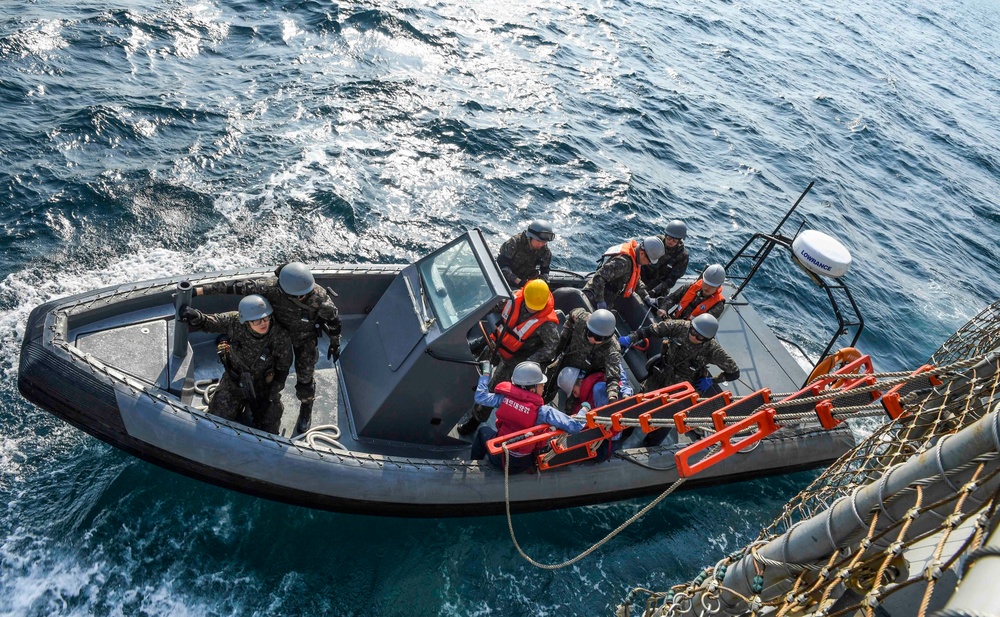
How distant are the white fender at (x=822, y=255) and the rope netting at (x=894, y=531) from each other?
3.43m

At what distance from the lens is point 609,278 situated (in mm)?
8039

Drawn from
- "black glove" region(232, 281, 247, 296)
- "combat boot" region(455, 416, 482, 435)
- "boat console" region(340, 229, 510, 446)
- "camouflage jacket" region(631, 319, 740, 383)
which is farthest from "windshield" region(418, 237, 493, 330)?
"camouflage jacket" region(631, 319, 740, 383)

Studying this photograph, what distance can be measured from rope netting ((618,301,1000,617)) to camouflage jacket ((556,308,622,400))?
2757 mm

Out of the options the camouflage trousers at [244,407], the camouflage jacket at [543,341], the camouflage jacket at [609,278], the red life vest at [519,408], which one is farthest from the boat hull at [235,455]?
the camouflage jacket at [609,278]

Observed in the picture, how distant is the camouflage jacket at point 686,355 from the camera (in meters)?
6.93

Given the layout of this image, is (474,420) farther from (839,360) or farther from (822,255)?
(822,255)

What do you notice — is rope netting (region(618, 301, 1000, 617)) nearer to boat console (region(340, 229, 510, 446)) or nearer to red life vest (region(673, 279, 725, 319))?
boat console (region(340, 229, 510, 446))

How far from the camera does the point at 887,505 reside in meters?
2.85

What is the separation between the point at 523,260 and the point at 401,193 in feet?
13.5

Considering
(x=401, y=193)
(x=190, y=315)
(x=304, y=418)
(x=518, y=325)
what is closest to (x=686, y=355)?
(x=518, y=325)

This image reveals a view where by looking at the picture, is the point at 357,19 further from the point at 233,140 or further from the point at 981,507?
the point at 981,507

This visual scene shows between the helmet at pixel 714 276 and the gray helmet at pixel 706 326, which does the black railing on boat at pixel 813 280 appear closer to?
the helmet at pixel 714 276

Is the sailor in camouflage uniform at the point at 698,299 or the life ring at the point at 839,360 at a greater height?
the life ring at the point at 839,360

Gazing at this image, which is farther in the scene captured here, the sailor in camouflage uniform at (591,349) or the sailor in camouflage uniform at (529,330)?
the sailor in camouflage uniform at (529,330)
